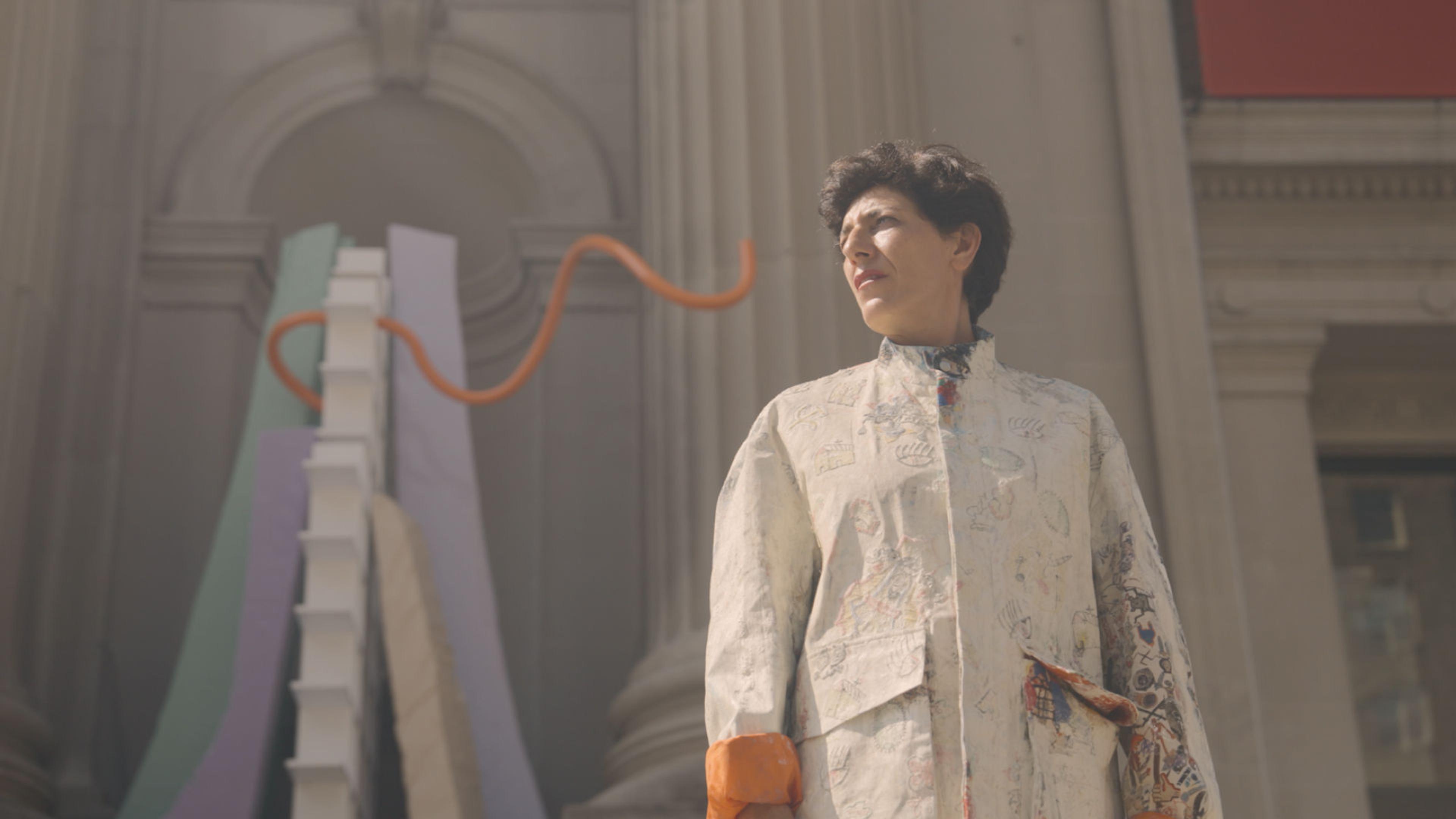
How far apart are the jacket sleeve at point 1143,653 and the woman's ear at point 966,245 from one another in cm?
35

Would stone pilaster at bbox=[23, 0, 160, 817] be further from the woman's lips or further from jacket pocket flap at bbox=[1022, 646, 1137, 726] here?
jacket pocket flap at bbox=[1022, 646, 1137, 726]

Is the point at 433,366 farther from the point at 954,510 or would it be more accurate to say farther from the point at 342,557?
the point at 954,510

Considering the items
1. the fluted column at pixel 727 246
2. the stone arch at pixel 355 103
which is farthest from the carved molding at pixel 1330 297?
the stone arch at pixel 355 103

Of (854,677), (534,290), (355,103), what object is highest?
(355,103)

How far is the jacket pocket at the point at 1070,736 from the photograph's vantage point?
252 centimetres

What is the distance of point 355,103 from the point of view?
916 cm

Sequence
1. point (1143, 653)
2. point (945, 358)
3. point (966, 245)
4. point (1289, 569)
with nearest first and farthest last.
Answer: point (1143, 653), point (945, 358), point (966, 245), point (1289, 569)

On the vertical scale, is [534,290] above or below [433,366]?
above

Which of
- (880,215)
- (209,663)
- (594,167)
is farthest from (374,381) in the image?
(880,215)

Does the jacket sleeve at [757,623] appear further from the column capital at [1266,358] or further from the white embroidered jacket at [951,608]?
the column capital at [1266,358]

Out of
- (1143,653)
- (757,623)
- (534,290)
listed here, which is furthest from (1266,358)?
(757,623)

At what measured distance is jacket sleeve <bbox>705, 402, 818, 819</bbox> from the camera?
8.09 feet

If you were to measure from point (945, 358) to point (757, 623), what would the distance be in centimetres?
57

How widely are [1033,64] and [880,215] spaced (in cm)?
489
